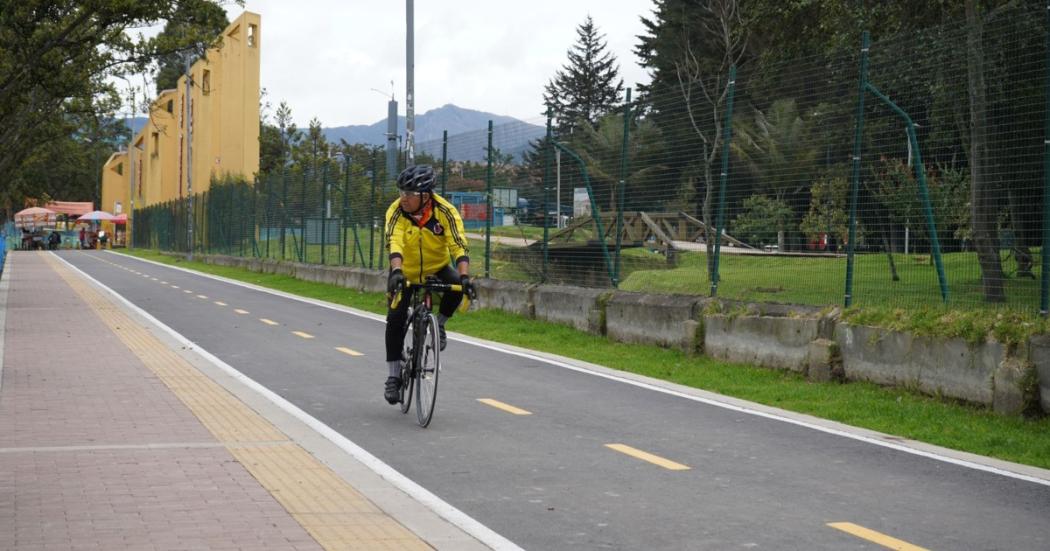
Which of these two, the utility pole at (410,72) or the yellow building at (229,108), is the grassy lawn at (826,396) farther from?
the yellow building at (229,108)

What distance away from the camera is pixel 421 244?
951 cm

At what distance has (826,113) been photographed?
12930 mm

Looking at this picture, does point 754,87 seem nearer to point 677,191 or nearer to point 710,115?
point 710,115

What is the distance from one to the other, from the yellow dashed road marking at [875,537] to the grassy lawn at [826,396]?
255 centimetres

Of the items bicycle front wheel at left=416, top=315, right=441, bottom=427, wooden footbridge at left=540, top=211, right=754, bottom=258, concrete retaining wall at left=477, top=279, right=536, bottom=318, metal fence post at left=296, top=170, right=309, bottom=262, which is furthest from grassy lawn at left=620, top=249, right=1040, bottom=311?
metal fence post at left=296, top=170, right=309, bottom=262

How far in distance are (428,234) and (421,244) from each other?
0.09 meters

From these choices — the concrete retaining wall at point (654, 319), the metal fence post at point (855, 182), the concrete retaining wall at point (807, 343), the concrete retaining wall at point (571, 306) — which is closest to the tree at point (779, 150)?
the metal fence post at point (855, 182)

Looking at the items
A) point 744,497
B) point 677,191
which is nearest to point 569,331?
point 677,191

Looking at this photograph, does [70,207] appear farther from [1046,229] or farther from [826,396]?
[1046,229]

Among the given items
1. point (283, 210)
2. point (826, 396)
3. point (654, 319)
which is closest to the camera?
point (826, 396)

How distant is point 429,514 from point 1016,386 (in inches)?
208

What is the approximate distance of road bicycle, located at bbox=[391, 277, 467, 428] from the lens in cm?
923

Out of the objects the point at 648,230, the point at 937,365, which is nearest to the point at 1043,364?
the point at 937,365

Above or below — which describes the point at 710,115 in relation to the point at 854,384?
above
